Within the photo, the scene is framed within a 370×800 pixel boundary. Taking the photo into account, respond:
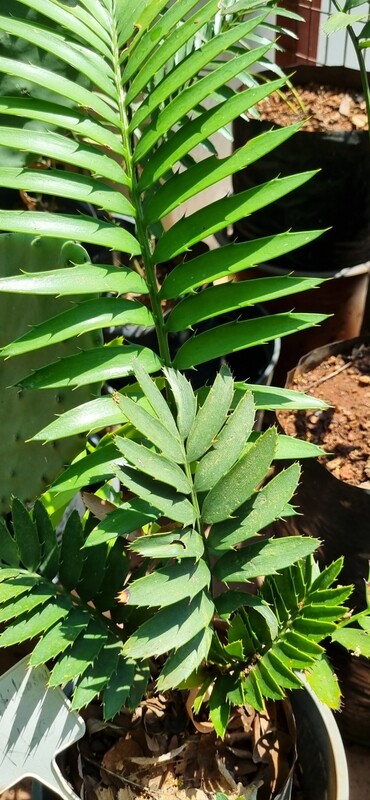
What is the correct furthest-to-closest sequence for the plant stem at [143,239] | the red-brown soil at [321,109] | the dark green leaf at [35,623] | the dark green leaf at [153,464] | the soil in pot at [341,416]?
the red-brown soil at [321,109] < the soil in pot at [341,416] < the plant stem at [143,239] < the dark green leaf at [35,623] < the dark green leaf at [153,464]

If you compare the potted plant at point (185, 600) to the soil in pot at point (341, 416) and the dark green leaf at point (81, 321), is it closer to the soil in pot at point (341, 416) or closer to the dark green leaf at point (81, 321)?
the dark green leaf at point (81, 321)

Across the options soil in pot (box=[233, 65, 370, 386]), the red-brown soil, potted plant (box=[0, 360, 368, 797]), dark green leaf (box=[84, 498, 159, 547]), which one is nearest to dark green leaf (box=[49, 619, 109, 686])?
potted plant (box=[0, 360, 368, 797])

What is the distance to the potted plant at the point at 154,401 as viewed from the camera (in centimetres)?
57

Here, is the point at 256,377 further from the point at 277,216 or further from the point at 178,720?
the point at 178,720

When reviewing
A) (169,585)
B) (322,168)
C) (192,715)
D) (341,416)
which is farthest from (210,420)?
(322,168)

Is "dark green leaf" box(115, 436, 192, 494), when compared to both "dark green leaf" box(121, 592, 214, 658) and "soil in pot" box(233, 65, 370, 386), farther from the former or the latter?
"soil in pot" box(233, 65, 370, 386)

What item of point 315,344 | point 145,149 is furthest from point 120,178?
point 315,344

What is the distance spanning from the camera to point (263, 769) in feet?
2.42

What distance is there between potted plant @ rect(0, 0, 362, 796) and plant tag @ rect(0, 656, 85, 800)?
0.04m

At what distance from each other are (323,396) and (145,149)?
1.68 feet

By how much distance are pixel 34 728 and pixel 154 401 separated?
1.08 ft

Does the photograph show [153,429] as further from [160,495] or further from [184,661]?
[184,661]

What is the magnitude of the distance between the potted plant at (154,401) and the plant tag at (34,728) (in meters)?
0.04

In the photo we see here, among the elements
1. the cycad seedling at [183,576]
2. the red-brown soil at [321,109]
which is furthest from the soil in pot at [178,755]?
the red-brown soil at [321,109]
